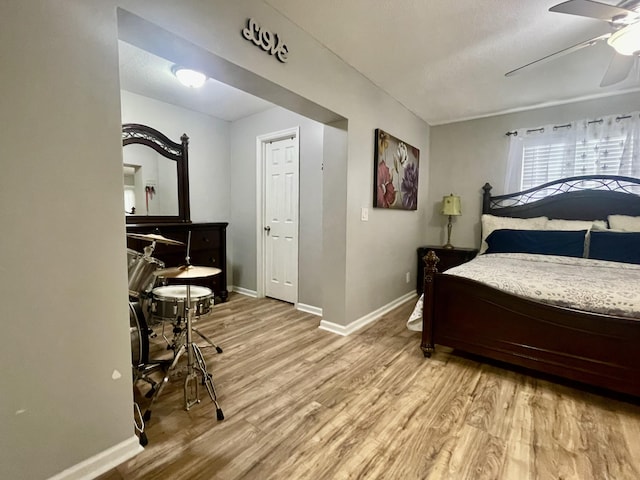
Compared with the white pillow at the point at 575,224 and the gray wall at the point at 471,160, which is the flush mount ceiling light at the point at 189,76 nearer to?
the gray wall at the point at 471,160

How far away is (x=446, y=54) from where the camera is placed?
237 centimetres

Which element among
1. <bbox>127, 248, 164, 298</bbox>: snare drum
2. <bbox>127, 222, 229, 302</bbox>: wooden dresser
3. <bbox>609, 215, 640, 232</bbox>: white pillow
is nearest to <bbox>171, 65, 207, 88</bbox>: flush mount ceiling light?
<bbox>127, 222, 229, 302</bbox>: wooden dresser

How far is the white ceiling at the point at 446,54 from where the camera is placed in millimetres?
→ 1867

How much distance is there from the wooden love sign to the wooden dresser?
84.7 inches

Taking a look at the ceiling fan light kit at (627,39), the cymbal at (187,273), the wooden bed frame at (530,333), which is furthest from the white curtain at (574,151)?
the cymbal at (187,273)

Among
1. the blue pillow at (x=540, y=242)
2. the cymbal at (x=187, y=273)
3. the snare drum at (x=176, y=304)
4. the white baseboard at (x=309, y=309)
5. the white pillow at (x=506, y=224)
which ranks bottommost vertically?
the white baseboard at (x=309, y=309)

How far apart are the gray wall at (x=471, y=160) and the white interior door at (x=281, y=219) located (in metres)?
2.04

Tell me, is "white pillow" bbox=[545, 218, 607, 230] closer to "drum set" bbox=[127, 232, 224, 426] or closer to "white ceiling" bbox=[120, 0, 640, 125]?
"white ceiling" bbox=[120, 0, 640, 125]

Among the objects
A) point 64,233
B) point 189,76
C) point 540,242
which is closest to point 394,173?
point 540,242

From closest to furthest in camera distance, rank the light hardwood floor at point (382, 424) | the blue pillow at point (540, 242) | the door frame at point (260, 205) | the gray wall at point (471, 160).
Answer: the light hardwood floor at point (382, 424) < the blue pillow at point (540, 242) < the gray wall at point (471, 160) < the door frame at point (260, 205)

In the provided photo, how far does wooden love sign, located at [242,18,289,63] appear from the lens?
1.68m

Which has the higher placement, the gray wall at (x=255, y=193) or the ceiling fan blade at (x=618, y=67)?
the ceiling fan blade at (x=618, y=67)

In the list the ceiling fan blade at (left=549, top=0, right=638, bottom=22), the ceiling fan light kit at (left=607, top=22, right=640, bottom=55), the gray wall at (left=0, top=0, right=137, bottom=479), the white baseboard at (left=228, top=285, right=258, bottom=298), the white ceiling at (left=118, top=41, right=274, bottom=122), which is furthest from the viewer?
the white baseboard at (left=228, top=285, right=258, bottom=298)

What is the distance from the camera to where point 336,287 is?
9.25ft
